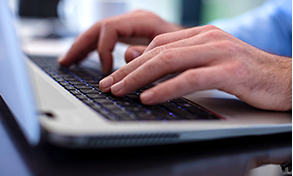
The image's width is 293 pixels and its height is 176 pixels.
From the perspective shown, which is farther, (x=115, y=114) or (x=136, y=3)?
(x=136, y=3)

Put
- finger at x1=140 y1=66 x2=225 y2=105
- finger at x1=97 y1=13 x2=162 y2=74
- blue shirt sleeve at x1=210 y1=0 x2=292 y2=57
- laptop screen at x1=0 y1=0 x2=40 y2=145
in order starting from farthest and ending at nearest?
blue shirt sleeve at x1=210 y1=0 x2=292 y2=57 < finger at x1=97 y1=13 x2=162 y2=74 < finger at x1=140 y1=66 x2=225 y2=105 < laptop screen at x1=0 y1=0 x2=40 y2=145

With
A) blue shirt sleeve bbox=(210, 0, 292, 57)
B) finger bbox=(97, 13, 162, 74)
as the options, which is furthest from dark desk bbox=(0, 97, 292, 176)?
blue shirt sleeve bbox=(210, 0, 292, 57)

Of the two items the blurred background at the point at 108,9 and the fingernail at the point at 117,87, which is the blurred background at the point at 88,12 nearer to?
the blurred background at the point at 108,9

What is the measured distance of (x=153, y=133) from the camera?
0.27m

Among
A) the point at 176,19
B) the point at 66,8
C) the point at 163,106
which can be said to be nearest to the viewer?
the point at 163,106

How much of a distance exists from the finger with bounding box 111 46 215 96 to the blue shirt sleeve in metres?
0.57

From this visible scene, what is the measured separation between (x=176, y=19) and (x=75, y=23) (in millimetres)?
2308

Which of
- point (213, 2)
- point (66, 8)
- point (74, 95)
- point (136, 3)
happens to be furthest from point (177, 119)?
point (213, 2)

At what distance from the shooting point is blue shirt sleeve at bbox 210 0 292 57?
0.93 m

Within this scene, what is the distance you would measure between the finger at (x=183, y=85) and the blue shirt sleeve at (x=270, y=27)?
596mm

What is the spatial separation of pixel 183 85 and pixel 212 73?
0.14 feet

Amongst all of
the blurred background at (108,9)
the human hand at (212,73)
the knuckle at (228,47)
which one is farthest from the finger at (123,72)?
the blurred background at (108,9)

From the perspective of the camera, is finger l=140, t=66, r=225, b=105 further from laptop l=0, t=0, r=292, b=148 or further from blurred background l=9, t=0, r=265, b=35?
blurred background l=9, t=0, r=265, b=35

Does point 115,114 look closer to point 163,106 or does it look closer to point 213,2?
point 163,106
